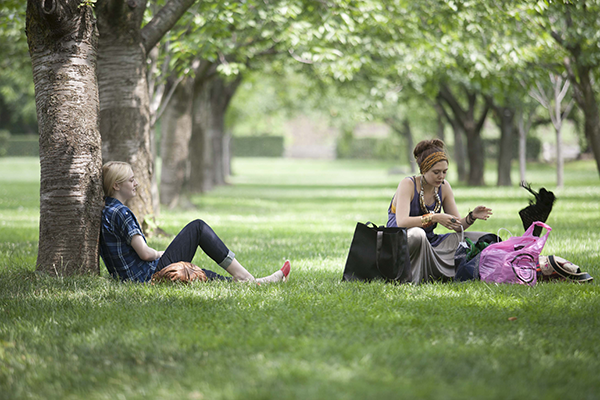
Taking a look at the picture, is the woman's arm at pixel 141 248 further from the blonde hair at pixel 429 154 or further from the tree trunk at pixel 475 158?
the tree trunk at pixel 475 158

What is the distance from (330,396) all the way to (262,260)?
461 cm

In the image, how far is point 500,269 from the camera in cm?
554

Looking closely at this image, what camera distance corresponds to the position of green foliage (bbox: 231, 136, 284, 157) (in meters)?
64.1

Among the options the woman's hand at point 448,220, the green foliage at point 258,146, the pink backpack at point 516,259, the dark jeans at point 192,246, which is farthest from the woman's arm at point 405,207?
the green foliage at point 258,146

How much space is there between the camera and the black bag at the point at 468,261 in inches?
228

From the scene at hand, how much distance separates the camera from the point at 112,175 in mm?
5637

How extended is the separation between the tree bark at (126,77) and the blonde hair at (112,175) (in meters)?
2.25

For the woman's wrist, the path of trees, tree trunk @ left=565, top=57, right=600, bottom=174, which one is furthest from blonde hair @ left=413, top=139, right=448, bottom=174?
tree trunk @ left=565, top=57, right=600, bottom=174

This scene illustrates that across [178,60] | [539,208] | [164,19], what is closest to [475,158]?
[178,60]

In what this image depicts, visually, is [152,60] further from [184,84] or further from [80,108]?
[80,108]

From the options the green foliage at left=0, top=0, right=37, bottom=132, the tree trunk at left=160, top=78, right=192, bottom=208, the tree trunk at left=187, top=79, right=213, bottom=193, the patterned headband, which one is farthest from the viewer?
the tree trunk at left=187, top=79, right=213, bottom=193

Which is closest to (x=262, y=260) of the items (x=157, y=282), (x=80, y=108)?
(x=157, y=282)

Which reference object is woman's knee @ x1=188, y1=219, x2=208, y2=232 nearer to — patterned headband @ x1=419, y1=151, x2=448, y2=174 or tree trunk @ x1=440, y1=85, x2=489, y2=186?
patterned headband @ x1=419, y1=151, x2=448, y2=174

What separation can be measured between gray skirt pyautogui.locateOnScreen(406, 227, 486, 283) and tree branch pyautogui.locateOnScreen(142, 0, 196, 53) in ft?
14.4
